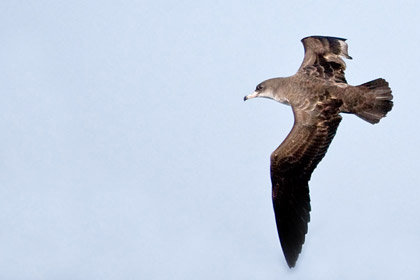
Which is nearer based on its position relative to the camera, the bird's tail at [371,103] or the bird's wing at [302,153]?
the bird's wing at [302,153]

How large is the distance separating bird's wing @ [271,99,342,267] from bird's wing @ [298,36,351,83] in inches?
49.4

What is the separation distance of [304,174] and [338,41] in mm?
3625

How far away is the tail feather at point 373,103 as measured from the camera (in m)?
24.2

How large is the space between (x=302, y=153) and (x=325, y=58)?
275 centimetres

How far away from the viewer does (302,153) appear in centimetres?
2406

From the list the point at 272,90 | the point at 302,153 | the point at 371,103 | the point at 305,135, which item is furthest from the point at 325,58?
the point at 302,153

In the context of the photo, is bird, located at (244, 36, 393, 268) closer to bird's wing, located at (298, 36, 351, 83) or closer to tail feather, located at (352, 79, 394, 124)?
tail feather, located at (352, 79, 394, 124)

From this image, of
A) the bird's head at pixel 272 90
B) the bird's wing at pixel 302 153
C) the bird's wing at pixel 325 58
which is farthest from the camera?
the bird's wing at pixel 325 58

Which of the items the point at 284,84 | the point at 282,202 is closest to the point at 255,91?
the point at 284,84

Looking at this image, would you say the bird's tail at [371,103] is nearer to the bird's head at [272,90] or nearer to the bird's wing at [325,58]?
the bird's wing at [325,58]

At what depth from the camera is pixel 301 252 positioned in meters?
24.4

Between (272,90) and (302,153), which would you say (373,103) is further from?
(272,90)

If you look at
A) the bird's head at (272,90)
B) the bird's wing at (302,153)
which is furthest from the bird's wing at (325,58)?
the bird's wing at (302,153)

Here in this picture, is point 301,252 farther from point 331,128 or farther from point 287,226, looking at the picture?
point 331,128
